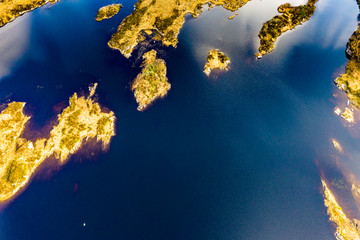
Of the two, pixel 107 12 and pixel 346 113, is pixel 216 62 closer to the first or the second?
pixel 346 113

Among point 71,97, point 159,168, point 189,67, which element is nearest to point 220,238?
point 159,168

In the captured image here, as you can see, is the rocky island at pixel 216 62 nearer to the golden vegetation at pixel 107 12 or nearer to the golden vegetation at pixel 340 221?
the golden vegetation at pixel 340 221

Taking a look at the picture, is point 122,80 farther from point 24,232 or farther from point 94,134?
point 24,232

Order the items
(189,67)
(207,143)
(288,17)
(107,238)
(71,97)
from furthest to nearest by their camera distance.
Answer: (288,17)
(189,67)
(71,97)
(207,143)
(107,238)

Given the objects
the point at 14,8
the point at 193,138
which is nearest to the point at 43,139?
the point at 193,138

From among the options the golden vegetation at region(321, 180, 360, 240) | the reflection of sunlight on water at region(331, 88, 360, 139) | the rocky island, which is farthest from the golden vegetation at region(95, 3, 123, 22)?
the golden vegetation at region(321, 180, 360, 240)

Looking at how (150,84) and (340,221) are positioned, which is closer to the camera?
(340,221)
